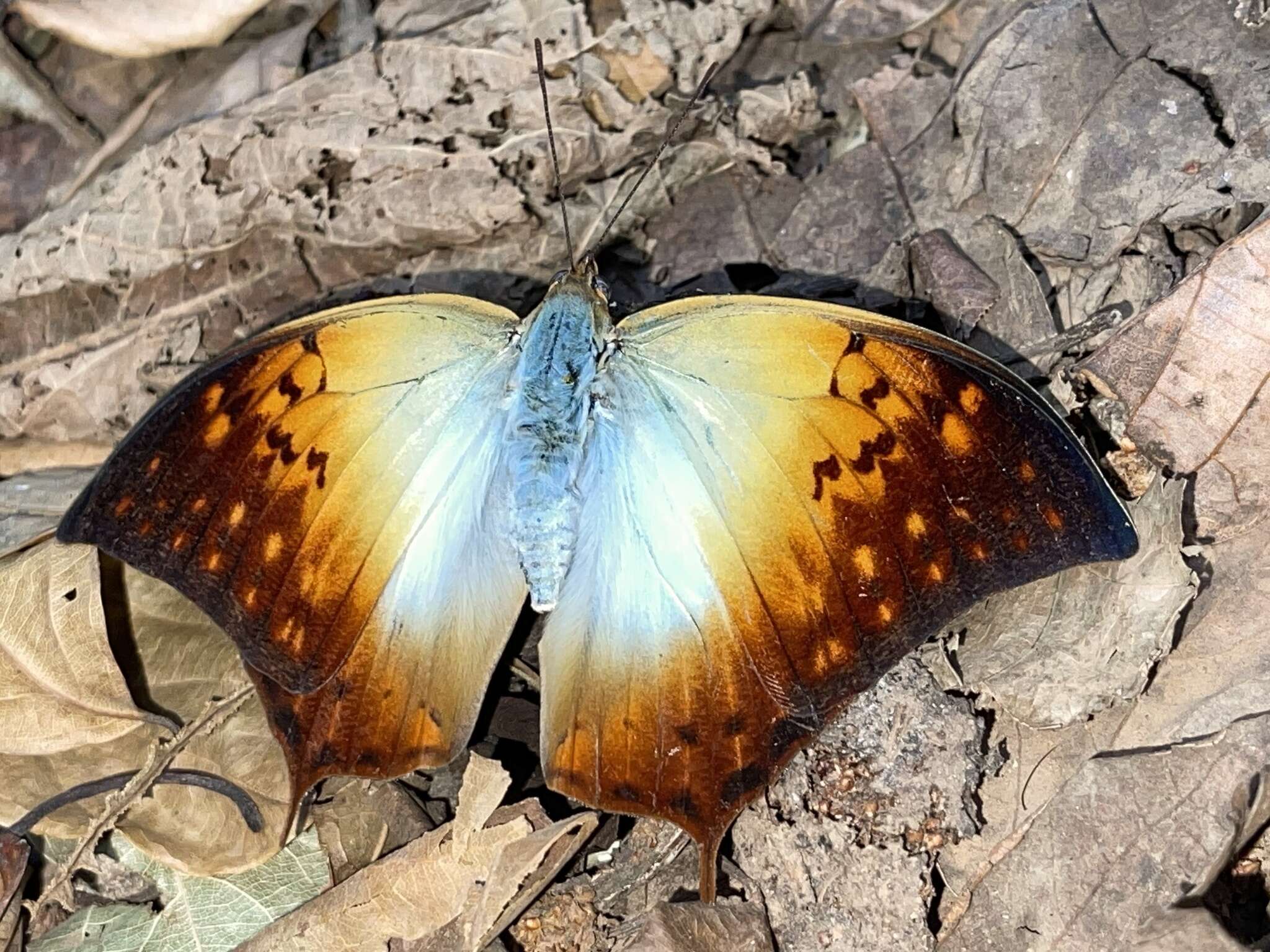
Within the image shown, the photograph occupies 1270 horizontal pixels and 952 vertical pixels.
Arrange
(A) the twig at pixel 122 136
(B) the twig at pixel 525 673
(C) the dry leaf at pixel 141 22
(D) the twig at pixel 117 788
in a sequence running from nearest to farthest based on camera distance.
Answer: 1. (D) the twig at pixel 117 788
2. (B) the twig at pixel 525 673
3. (C) the dry leaf at pixel 141 22
4. (A) the twig at pixel 122 136

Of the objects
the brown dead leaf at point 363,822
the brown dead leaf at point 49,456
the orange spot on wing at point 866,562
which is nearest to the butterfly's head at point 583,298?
the orange spot on wing at point 866,562

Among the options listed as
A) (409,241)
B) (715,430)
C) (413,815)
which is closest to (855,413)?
(715,430)

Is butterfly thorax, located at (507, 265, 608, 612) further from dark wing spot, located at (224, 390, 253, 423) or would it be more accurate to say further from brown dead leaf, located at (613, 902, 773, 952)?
brown dead leaf, located at (613, 902, 773, 952)

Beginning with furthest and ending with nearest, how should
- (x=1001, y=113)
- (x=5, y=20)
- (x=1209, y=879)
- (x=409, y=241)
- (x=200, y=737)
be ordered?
1. (x=5, y=20)
2. (x=409, y=241)
3. (x=1001, y=113)
4. (x=200, y=737)
5. (x=1209, y=879)

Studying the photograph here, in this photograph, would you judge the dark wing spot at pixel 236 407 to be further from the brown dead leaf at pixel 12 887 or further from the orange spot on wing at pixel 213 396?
the brown dead leaf at pixel 12 887

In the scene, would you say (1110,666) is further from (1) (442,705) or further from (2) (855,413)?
(1) (442,705)

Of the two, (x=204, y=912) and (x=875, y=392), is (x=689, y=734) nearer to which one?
(x=875, y=392)

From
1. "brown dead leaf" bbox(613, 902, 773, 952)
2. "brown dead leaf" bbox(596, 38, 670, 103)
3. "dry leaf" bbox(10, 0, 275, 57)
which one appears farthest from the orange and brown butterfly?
"dry leaf" bbox(10, 0, 275, 57)
